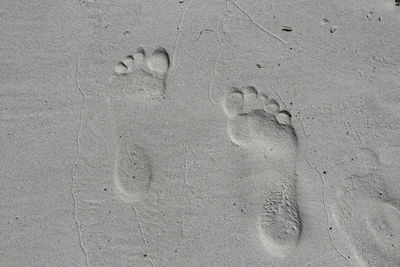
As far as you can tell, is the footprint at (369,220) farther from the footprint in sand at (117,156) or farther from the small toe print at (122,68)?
the small toe print at (122,68)

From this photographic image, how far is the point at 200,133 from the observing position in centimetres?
205

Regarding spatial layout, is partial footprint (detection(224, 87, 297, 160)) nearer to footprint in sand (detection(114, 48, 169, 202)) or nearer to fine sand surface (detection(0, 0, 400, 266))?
fine sand surface (detection(0, 0, 400, 266))

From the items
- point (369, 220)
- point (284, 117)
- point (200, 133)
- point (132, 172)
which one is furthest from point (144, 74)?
point (369, 220)

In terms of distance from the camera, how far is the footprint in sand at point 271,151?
1950 millimetres

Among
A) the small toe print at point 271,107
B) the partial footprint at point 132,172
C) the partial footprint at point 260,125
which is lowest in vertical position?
the partial footprint at point 132,172

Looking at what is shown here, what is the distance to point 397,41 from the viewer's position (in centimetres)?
201

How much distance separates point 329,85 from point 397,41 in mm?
485

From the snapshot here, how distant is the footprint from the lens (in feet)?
6.34

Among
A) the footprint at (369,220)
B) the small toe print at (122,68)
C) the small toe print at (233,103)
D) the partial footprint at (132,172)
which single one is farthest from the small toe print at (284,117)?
the small toe print at (122,68)

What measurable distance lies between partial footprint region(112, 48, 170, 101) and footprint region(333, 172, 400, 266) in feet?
4.20

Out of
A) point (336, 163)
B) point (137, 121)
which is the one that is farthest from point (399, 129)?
point (137, 121)

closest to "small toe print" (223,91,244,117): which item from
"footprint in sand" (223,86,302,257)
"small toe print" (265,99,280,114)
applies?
"footprint in sand" (223,86,302,257)

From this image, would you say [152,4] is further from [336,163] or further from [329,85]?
[336,163]

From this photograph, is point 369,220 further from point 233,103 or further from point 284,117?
point 233,103
